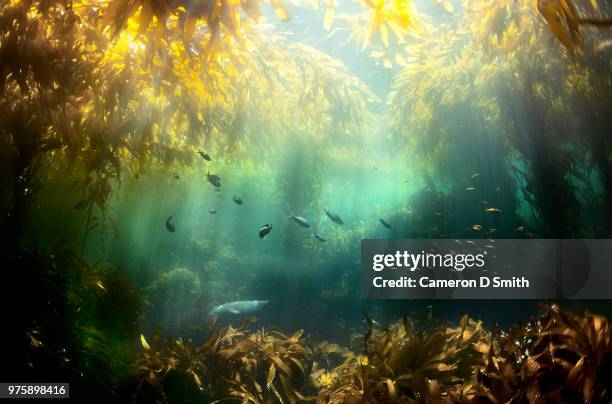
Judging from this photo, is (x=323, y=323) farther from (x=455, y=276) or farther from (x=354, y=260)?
(x=455, y=276)

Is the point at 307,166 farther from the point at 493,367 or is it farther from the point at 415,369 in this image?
the point at 493,367

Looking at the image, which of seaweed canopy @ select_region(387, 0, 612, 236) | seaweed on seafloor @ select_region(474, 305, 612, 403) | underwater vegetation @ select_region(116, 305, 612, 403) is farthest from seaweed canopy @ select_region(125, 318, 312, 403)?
seaweed canopy @ select_region(387, 0, 612, 236)

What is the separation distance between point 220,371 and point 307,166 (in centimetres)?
520

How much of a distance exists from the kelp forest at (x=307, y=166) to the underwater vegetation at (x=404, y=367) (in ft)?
0.04

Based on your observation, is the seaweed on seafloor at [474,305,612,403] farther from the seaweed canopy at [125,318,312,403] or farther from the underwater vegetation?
the seaweed canopy at [125,318,312,403]

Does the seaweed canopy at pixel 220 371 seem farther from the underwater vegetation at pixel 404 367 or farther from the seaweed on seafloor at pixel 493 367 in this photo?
the seaweed on seafloor at pixel 493 367

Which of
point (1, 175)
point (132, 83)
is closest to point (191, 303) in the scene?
point (1, 175)

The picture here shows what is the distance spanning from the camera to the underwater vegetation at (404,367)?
5.25 feet

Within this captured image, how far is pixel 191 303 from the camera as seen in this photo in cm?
645

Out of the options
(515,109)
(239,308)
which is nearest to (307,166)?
(239,308)

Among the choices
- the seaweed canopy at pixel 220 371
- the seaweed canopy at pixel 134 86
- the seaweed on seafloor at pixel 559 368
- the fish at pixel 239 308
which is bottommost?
the seaweed canopy at pixel 220 371

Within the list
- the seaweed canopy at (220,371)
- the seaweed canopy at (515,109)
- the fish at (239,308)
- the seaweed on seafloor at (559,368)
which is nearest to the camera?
the seaweed on seafloor at (559,368)

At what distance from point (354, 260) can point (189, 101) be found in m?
4.36

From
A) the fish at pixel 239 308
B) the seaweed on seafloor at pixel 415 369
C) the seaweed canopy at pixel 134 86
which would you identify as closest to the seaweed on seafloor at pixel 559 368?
the seaweed on seafloor at pixel 415 369
